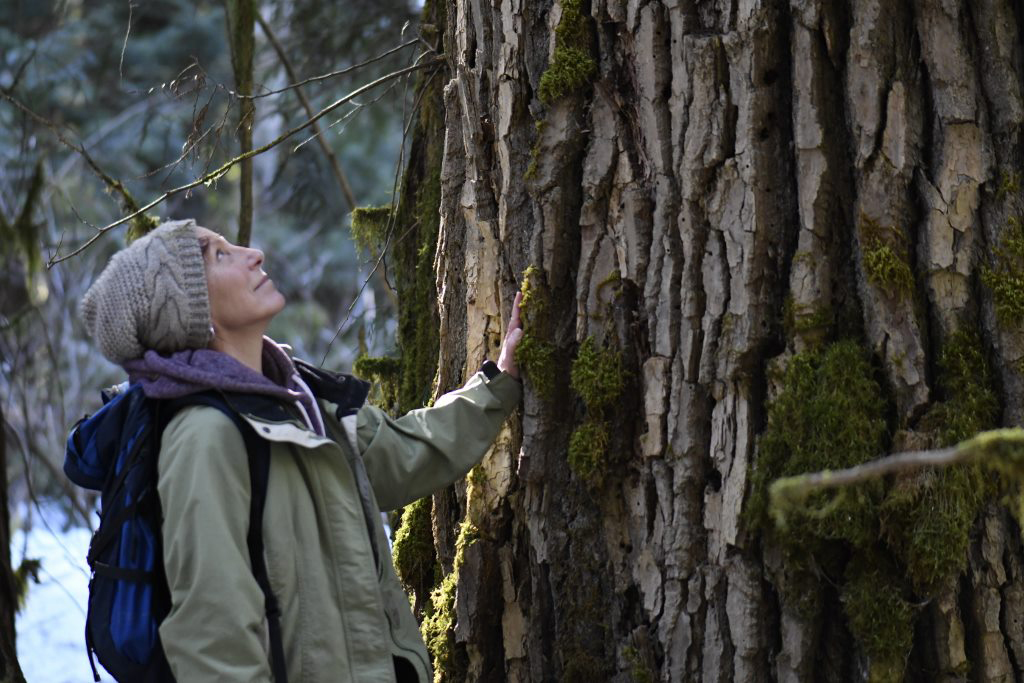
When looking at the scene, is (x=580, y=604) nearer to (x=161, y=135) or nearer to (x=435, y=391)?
(x=435, y=391)

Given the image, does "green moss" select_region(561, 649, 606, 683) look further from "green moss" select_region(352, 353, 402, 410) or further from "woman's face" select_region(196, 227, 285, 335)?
"green moss" select_region(352, 353, 402, 410)

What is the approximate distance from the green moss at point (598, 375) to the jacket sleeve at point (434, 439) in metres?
0.22

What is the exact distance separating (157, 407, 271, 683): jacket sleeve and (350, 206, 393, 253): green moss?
1800mm

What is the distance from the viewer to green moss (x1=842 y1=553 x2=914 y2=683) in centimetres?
241

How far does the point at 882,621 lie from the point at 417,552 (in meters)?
1.48

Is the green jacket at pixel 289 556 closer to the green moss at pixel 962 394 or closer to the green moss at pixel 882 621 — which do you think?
the green moss at pixel 882 621

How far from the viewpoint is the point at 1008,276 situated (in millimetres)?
2463

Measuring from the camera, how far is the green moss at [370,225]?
161 inches

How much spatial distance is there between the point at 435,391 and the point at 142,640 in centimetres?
125

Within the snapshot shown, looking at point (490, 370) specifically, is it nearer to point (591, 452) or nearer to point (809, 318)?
point (591, 452)

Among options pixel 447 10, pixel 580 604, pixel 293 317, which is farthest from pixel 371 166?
pixel 580 604

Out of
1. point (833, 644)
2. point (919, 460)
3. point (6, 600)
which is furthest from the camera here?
point (6, 600)

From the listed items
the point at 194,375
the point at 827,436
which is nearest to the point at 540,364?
the point at 827,436

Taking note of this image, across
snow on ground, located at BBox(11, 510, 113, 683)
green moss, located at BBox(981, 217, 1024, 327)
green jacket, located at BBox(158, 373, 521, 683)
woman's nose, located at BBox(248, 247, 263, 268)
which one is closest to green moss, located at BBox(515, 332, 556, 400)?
green jacket, located at BBox(158, 373, 521, 683)
